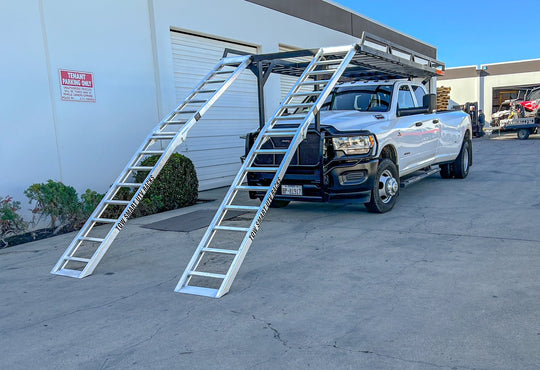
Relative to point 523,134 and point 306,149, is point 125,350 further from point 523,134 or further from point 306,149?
point 523,134

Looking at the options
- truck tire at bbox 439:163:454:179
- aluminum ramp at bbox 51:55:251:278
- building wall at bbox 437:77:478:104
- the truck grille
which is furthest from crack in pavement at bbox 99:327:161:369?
building wall at bbox 437:77:478:104

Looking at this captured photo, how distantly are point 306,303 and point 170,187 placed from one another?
5.37 meters

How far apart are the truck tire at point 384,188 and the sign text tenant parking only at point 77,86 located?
550 cm

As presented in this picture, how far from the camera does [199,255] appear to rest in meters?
4.62

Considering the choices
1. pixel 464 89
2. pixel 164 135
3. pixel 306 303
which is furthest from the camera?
pixel 464 89

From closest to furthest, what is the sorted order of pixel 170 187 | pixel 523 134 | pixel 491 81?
pixel 170 187 < pixel 523 134 < pixel 491 81

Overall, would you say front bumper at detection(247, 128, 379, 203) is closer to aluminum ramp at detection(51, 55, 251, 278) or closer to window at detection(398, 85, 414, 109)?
aluminum ramp at detection(51, 55, 251, 278)

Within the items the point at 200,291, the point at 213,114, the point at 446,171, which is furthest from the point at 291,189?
the point at 446,171

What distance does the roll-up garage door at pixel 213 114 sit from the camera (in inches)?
420

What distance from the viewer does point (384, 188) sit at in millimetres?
7105

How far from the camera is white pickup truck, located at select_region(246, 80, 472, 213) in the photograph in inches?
263

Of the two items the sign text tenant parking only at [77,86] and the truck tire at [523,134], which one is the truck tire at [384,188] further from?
the truck tire at [523,134]

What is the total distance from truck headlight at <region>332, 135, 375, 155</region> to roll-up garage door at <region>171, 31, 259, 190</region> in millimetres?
4858

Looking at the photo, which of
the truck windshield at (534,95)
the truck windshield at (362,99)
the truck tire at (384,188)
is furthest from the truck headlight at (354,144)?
the truck windshield at (534,95)
